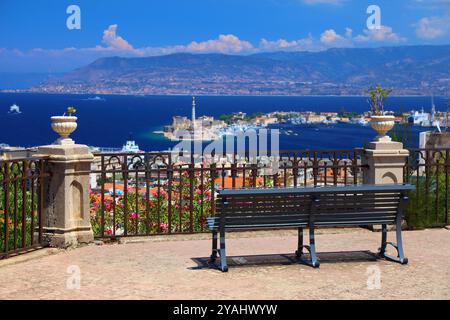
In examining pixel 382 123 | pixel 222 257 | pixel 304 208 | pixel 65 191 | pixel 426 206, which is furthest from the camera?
pixel 426 206

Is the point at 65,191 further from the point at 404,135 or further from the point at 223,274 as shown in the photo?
the point at 404,135

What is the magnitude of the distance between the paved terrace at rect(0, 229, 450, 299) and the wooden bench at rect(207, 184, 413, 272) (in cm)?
44

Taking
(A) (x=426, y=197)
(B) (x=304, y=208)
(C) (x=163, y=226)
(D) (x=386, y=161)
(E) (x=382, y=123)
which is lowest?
(C) (x=163, y=226)

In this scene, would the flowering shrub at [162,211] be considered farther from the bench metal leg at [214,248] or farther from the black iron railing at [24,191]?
the bench metal leg at [214,248]

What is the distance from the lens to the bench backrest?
26.5 feet

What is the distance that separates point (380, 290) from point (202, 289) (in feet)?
5.70

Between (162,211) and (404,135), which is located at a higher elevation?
(404,135)

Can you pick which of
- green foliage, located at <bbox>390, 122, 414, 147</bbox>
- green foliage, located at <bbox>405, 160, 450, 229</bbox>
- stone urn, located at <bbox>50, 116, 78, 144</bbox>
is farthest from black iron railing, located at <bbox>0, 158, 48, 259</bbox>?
green foliage, located at <bbox>390, 122, 414, 147</bbox>

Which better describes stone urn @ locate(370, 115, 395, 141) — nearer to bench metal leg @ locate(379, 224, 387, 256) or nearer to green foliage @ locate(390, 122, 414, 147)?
green foliage @ locate(390, 122, 414, 147)

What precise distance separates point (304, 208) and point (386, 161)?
3070 mm

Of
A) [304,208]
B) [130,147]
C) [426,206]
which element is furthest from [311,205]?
[130,147]

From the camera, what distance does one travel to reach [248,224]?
8.16 m

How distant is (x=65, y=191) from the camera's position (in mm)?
9453
